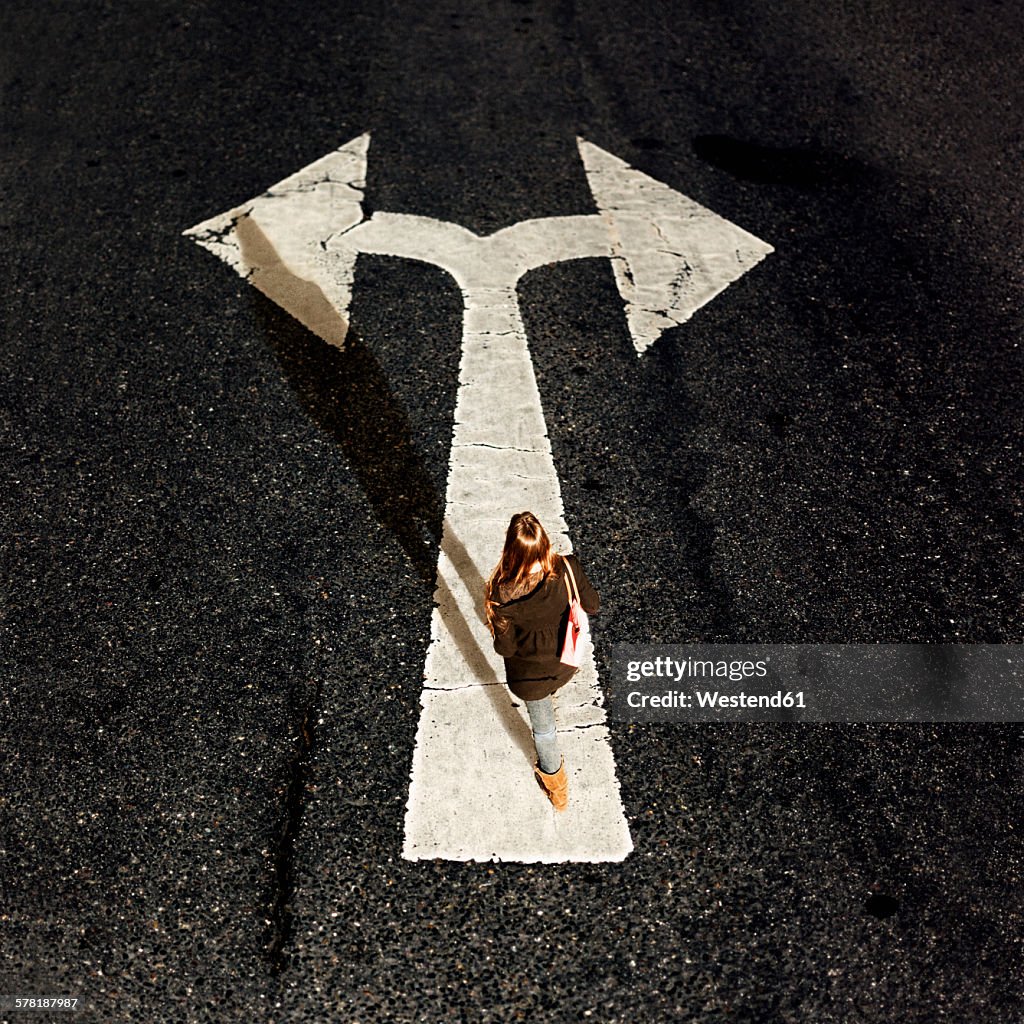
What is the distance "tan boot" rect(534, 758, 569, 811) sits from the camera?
13.2 ft

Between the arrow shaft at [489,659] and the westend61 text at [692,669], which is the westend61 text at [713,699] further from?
the arrow shaft at [489,659]

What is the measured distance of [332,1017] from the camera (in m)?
3.58

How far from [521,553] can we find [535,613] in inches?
9.5

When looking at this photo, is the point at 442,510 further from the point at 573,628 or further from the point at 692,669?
the point at 573,628

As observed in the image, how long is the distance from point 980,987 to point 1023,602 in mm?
1844

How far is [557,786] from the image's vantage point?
404cm

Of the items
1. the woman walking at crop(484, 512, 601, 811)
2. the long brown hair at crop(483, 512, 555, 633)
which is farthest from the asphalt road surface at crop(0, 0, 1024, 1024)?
the long brown hair at crop(483, 512, 555, 633)

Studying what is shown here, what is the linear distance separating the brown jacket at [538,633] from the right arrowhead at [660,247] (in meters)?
2.59

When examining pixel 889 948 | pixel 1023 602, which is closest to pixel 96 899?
pixel 889 948

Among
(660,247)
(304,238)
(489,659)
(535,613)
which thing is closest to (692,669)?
(489,659)

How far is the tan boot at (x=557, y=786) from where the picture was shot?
13.2ft

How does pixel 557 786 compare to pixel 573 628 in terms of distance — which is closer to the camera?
pixel 573 628

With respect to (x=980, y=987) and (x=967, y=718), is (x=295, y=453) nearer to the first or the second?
(x=967, y=718)

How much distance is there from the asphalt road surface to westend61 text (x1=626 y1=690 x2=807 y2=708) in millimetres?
145
